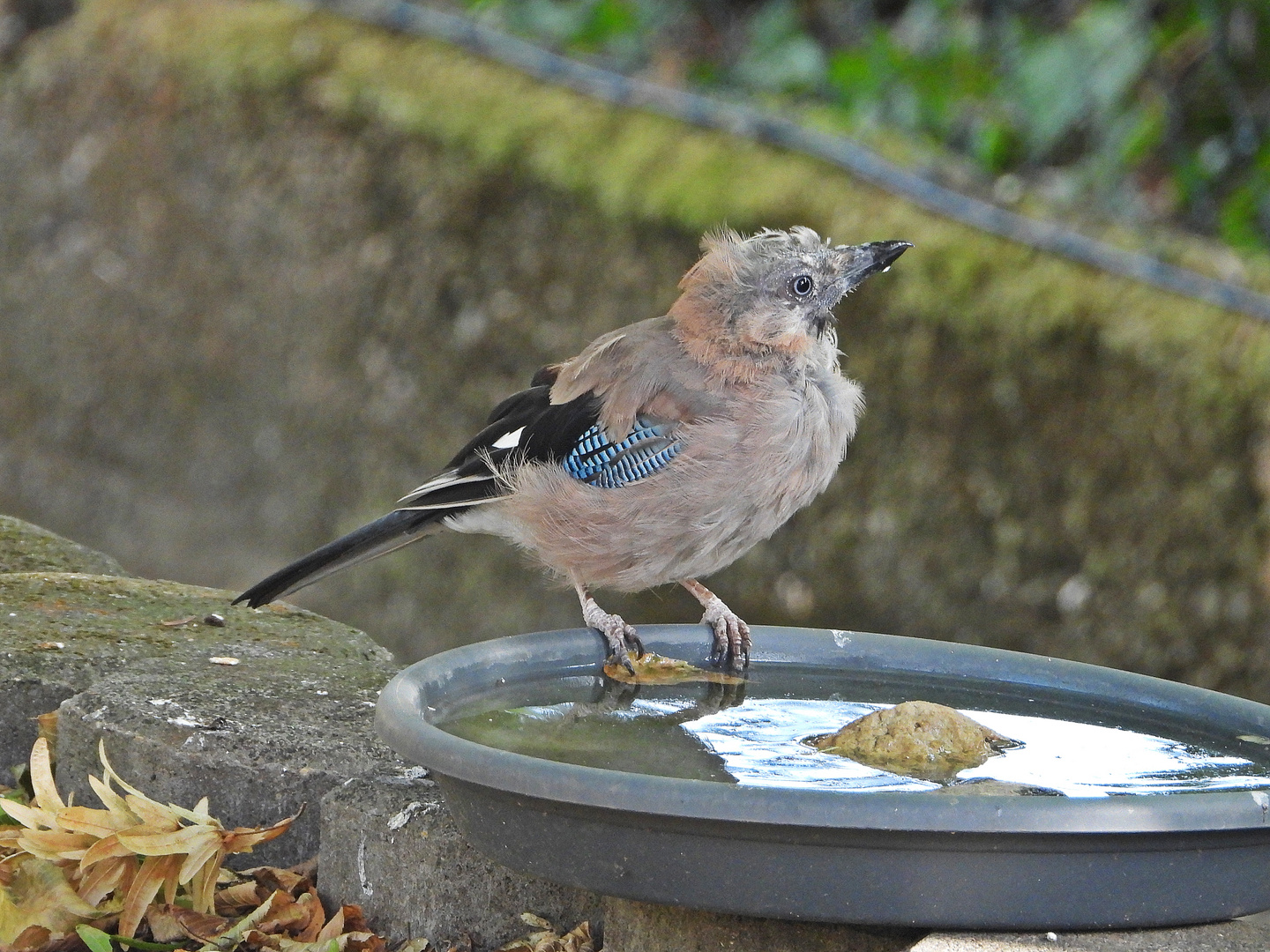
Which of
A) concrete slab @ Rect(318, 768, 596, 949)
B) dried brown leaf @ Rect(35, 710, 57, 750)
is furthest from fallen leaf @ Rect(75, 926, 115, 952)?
dried brown leaf @ Rect(35, 710, 57, 750)

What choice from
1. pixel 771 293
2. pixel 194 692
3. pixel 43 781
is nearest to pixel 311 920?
pixel 43 781

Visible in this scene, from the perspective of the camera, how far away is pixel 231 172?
6738 mm

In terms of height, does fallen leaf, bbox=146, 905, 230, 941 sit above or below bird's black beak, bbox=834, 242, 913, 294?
below

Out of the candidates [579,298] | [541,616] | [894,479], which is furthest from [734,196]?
[541,616]

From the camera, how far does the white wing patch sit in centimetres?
362

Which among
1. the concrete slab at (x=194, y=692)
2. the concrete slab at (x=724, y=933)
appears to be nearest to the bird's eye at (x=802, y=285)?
the concrete slab at (x=194, y=692)

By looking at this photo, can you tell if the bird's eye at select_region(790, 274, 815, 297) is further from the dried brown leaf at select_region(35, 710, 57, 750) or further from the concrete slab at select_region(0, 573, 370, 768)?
the dried brown leaf at select_region(35, 710, 57, 750)

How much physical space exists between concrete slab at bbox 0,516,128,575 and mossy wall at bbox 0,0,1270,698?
2.00m

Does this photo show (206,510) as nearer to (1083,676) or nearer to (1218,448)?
(1218,448)

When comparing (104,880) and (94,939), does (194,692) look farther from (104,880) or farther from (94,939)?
(94,939)

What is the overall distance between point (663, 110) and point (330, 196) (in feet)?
4.55

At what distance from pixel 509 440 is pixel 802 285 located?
2.36ft

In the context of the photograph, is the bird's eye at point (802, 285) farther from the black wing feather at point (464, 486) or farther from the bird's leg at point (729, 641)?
the bird's leg at point (729, 641)

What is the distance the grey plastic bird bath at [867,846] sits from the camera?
75.8 inches
